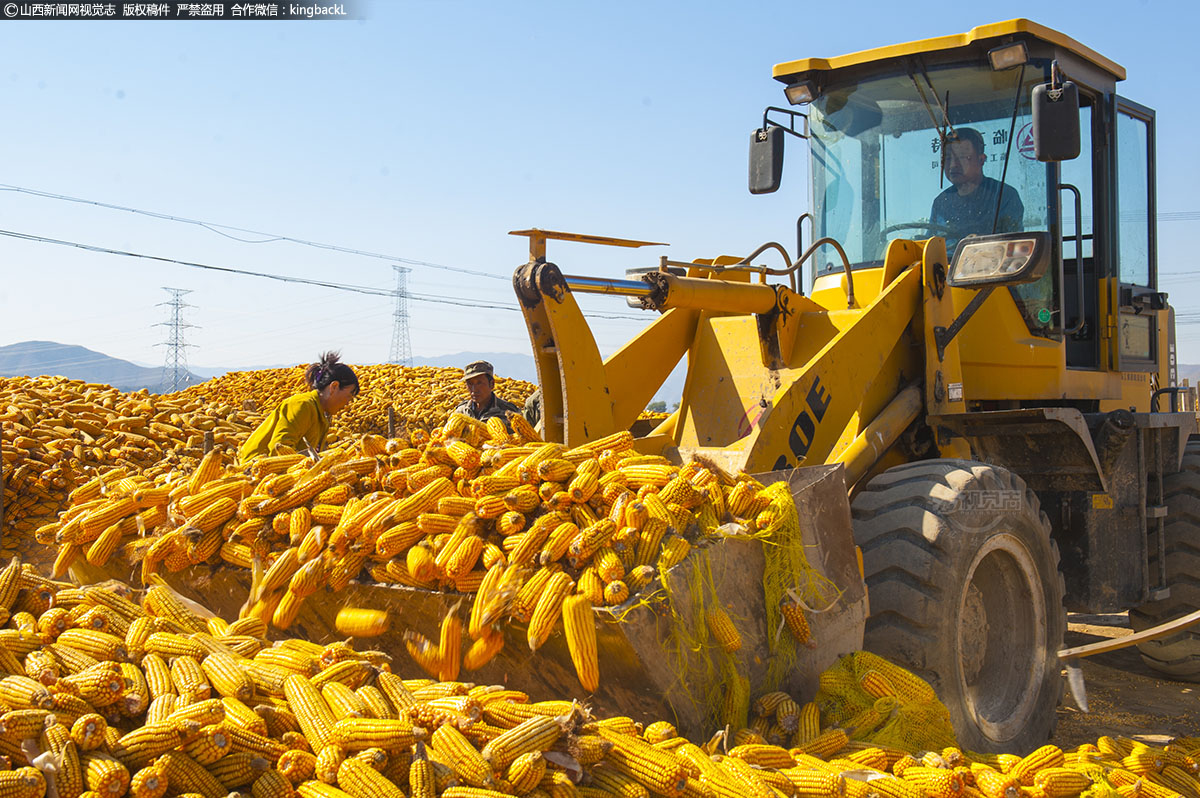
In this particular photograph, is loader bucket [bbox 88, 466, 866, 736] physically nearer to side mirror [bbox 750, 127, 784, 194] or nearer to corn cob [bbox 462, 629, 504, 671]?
corn cob [bbox 462, 629, 504, 671]

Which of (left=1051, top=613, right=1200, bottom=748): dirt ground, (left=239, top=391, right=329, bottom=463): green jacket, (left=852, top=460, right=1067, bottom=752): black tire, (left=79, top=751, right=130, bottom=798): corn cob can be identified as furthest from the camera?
(left=239, top=391, right=329, bottom=463): green jacket

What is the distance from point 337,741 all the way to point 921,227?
200 inches

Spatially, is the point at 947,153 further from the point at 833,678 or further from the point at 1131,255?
the point at 833,678

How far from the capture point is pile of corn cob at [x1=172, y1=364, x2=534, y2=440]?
2164cm

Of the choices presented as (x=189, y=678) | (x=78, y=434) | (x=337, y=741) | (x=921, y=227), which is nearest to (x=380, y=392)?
(x=78, y=434)

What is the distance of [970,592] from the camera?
525cm

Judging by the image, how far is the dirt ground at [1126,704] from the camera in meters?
6.09

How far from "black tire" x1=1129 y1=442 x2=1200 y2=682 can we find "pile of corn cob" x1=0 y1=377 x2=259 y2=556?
8355mm

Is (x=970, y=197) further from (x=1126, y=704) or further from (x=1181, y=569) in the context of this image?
(x=1126, y=704)

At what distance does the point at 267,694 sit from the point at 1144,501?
5.84 m

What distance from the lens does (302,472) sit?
4.95 metres

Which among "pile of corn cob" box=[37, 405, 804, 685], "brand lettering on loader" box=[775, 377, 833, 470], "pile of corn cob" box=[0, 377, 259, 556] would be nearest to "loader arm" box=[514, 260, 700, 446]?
"pile of corn cob" box=[37, 405, 804, 685]

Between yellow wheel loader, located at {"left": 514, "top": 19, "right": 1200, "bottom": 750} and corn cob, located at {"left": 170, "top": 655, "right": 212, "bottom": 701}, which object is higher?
yellow wheel loader, located at {"left": 514, "top": 19, "right": 1200, "bottom": 750}

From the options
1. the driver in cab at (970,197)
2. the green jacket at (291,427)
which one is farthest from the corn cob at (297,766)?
the driver in cab at (970,197)
